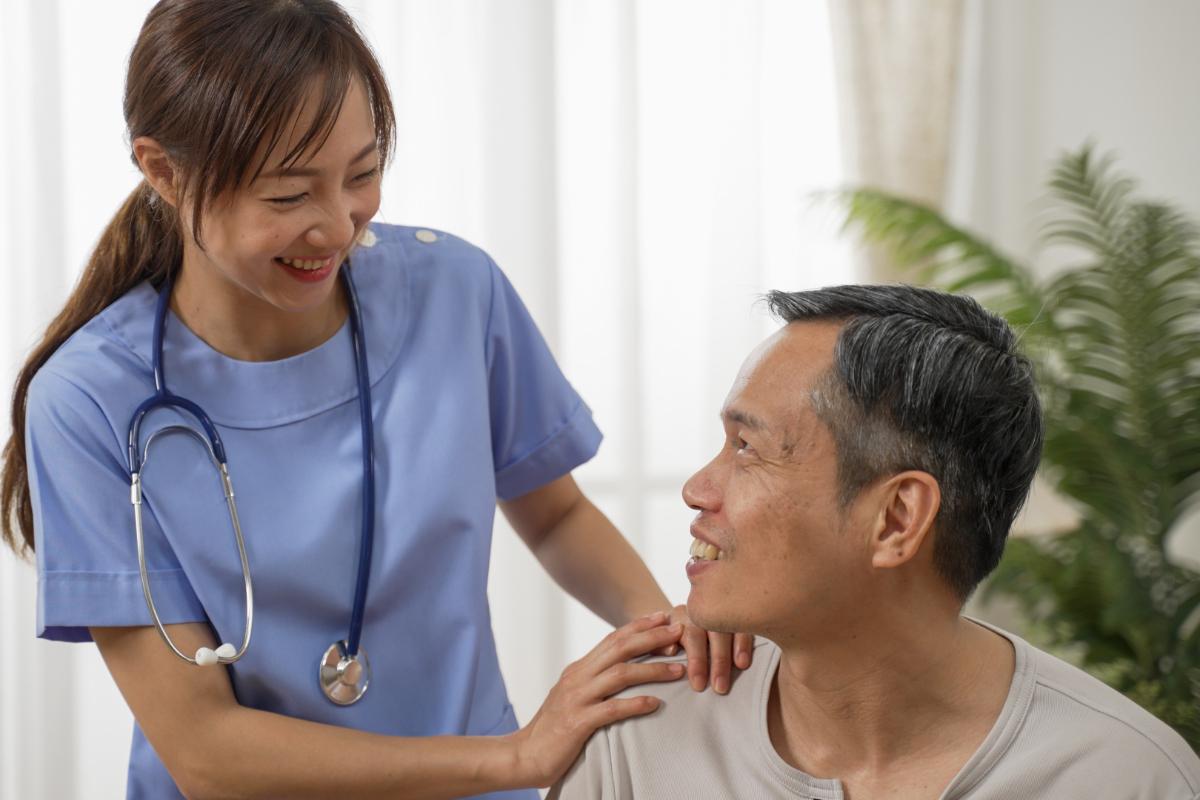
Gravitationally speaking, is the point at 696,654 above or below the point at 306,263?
below

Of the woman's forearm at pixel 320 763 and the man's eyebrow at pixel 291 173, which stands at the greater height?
the man's eyebrow at pixel 291 173

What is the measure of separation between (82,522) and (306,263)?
0.36m

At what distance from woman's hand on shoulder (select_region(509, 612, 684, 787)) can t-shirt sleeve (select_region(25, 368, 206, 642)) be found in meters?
0.40

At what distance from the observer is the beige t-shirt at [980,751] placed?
1212 millimetres

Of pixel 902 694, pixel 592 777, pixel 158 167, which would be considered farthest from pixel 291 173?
pixel 902 694

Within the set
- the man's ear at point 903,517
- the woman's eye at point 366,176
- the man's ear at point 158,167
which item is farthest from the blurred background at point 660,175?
the man's ear at point 903,517

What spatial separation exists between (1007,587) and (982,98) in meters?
1.51

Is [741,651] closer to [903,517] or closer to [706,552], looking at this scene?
[706,552]

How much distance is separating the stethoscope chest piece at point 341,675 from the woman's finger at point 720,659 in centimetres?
39

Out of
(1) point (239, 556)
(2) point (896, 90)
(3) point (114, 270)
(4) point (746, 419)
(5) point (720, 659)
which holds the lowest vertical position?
(5) point (720, 659)

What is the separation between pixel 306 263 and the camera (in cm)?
131

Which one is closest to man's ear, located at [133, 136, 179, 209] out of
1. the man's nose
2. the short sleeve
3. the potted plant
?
the short sleeve

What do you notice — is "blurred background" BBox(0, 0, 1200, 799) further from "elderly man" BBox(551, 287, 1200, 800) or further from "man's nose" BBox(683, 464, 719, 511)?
"man's nose" BBox(683, 464, 719, 511)

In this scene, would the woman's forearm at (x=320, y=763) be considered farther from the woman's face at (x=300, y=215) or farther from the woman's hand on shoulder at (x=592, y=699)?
the woman's face at (x=300, y=215)
